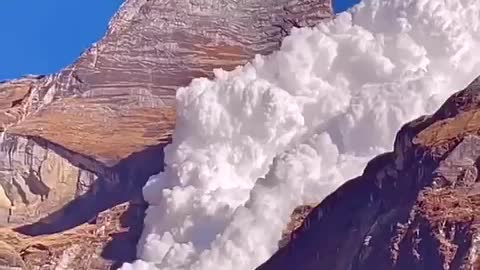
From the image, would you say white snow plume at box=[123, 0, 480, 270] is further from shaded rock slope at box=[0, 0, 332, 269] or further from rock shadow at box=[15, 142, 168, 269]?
rock shadow at box=[15, 142, 168, 269]

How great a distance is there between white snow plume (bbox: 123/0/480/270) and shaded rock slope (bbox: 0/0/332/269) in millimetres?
6459

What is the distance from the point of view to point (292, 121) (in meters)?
50.5

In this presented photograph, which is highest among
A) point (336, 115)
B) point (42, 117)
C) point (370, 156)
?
point (42, 117)

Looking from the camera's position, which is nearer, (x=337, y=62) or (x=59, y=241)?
(x=337, y=62)

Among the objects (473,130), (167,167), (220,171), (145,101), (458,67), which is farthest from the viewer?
(145,101)

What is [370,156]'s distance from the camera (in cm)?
4391

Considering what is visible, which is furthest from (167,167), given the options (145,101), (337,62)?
(145,101)

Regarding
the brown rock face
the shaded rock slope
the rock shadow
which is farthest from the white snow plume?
the rock shadow

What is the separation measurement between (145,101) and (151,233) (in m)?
17.6

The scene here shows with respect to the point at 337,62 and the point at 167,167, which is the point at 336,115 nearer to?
the point at 337,62

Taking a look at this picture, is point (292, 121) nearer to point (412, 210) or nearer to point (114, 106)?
point (114, 106)

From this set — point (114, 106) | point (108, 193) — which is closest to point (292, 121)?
point (108, 193)

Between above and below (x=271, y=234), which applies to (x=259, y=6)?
above

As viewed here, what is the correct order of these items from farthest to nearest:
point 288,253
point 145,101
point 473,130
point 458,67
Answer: point 145,101 < point 458,67 < point 288,253 < point 473,130
